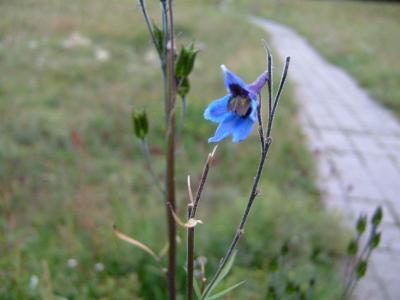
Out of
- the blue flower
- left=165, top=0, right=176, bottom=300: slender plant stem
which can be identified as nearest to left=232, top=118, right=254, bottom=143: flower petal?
the blue flower

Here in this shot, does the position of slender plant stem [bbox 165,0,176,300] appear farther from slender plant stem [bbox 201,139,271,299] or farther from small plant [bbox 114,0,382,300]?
slender plant stem [bbox 201,139,271,299]

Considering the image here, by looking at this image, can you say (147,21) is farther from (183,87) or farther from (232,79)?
(232,79)

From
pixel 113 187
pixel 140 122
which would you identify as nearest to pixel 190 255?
pixel 140 122

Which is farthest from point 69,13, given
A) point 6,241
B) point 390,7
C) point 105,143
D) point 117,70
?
point 390,7

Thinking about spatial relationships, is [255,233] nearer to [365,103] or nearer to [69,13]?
[365,103]

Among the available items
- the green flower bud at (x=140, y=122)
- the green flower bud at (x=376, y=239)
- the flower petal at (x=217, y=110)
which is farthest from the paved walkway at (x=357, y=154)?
the flower petal at (x=217, y=110)

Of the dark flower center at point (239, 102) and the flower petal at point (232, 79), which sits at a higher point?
the flower petal at point (232, 79)

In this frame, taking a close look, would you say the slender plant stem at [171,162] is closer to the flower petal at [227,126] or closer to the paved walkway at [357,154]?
the flower petal at [227,126]

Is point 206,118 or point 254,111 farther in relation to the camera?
point 206,118
